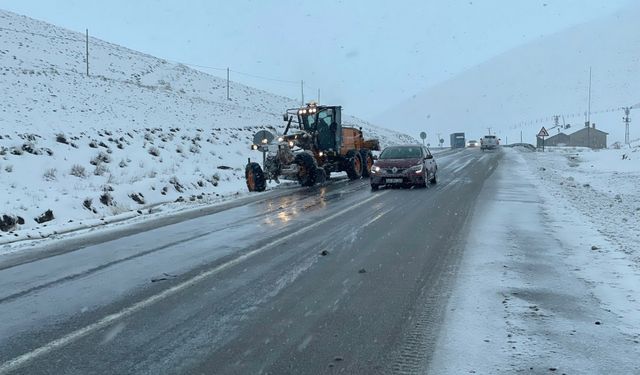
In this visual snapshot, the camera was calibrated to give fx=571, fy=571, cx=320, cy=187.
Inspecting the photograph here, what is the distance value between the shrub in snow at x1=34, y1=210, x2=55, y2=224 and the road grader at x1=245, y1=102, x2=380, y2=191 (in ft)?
24.1

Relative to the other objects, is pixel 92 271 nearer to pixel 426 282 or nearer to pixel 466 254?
pixel 426 282

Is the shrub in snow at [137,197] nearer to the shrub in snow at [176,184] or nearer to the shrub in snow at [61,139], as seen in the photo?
the shrub in snow at [176,184]

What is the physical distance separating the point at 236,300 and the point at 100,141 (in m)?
20.5

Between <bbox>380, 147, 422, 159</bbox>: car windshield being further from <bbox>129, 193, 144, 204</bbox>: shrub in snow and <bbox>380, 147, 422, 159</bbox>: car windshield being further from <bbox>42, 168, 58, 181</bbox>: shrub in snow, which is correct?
<bbox>42, 168, 58, 181</bbox>: shrub in snow

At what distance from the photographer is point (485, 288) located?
253 inches

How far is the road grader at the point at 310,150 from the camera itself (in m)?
19.8

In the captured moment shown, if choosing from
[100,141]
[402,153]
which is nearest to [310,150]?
[402,153]

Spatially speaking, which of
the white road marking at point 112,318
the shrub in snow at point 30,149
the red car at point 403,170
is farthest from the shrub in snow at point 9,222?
the red car at point 403,170

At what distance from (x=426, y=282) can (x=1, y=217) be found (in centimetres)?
956

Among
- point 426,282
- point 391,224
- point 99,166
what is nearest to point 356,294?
point 426,282

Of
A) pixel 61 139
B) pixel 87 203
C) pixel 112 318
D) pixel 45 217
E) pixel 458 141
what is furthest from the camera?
pixel 458 141

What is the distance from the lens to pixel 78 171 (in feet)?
62.2

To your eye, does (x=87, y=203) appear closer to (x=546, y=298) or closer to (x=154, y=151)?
(x=154, y=151)

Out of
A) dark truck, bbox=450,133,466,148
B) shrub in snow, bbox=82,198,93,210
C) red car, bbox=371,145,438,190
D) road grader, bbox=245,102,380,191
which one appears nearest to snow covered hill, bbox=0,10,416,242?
shrub in snow, bbox=82,198,93,210
